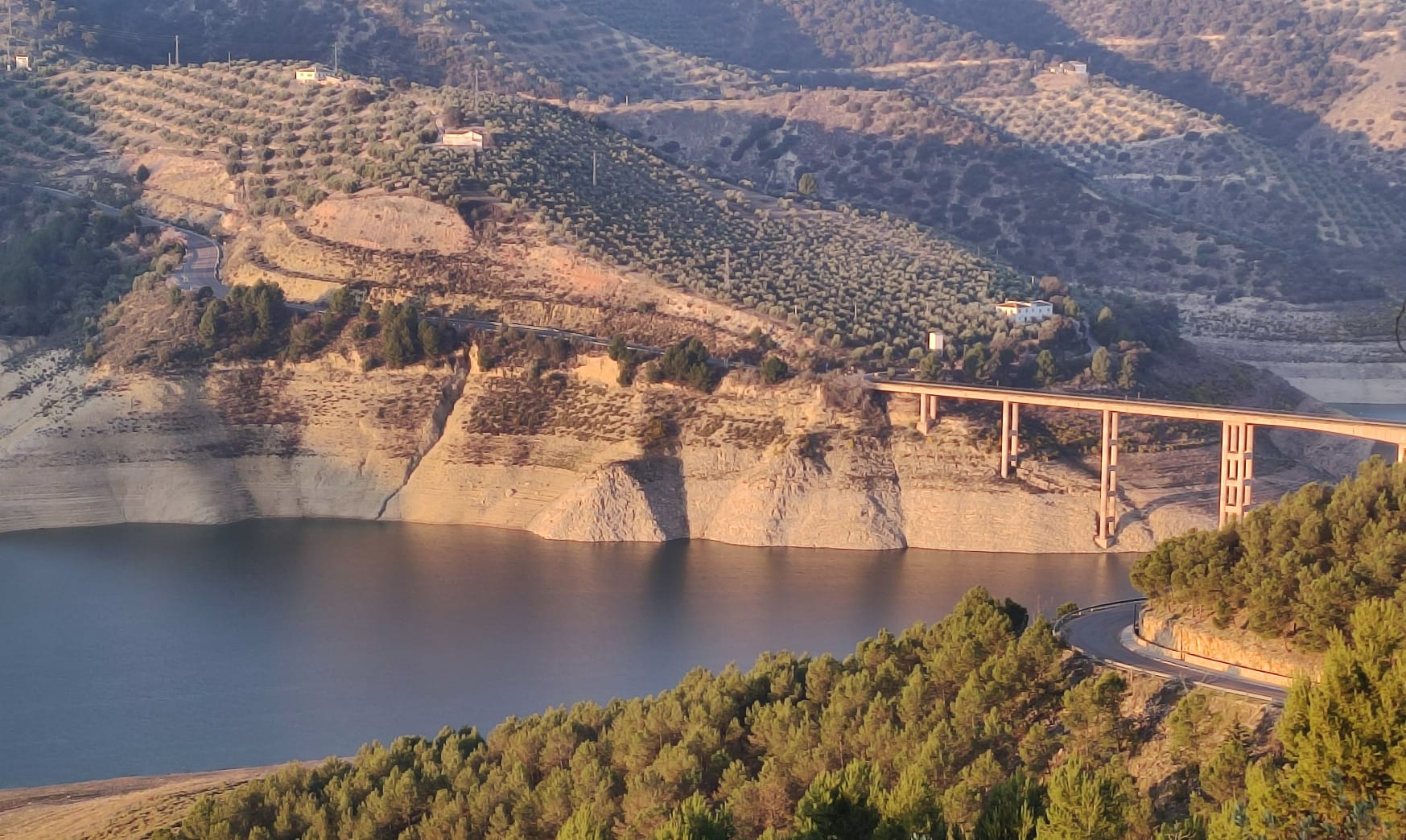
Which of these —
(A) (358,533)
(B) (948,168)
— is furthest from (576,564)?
(B) (948,168)

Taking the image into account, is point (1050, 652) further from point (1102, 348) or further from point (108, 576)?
point (1102, 348)

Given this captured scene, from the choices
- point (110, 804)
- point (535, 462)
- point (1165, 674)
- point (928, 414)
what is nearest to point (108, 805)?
point (110, 804)

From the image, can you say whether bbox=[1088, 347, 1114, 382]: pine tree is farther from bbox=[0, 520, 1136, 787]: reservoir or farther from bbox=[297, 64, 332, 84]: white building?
bbox=[297, 64, 332, 84]: white building

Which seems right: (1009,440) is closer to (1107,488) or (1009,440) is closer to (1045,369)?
(1107,488)

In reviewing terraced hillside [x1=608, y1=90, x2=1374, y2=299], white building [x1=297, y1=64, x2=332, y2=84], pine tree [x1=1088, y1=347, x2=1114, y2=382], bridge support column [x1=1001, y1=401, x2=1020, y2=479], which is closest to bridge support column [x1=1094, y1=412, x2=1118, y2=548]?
bridge support column [x1=1001, y1=401, x2=1020, y2=479]

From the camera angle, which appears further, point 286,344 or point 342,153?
point 342,153

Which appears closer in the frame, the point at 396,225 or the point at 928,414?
the point at 928,414

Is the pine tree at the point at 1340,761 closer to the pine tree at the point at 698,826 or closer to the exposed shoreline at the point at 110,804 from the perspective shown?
the pine tree at the point at 698,826
